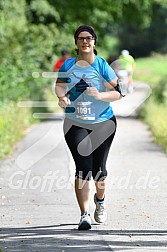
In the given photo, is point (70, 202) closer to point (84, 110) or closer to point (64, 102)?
point (84, 110)

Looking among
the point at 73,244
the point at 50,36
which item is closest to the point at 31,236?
the point at 73,244

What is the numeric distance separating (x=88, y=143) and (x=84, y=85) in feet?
1.88

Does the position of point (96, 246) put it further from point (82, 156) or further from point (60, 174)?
point (60, 174)

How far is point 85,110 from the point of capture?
8789mm

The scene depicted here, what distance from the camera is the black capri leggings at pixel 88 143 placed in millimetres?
8805

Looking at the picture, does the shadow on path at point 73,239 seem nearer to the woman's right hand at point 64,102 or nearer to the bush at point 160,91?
the woman's right hand at point 64,102

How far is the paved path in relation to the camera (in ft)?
26.5

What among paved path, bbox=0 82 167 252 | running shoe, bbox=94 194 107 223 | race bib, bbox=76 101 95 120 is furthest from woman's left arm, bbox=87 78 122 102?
paved path, bbox=0 82 167 252

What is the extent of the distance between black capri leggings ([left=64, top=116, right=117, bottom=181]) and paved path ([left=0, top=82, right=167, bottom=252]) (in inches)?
23.8

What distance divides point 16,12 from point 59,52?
4366 mm

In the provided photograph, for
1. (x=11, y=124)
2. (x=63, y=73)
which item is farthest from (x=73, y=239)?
(x=11, y=124)

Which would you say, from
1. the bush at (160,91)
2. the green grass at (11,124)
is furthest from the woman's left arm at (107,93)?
the bush at (160,91)

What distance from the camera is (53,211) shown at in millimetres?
9961

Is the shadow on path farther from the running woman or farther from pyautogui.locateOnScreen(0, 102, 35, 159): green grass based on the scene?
pyautogui.locateOnScreen(0, 102, 35, 159): green grass
